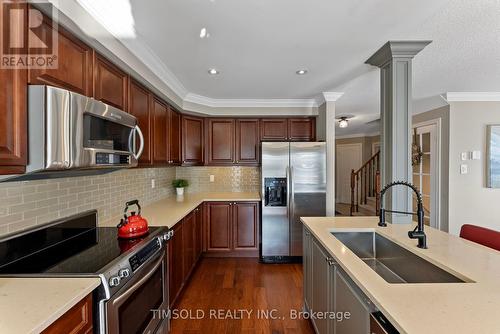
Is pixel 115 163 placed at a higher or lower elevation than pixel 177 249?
higher

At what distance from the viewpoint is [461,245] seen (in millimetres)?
1566

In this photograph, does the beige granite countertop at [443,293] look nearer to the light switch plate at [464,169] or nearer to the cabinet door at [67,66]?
the cabinet door at [67,66]

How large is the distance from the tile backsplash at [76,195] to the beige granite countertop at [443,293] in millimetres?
1797

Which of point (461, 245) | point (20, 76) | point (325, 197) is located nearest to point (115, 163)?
point (20, 76)

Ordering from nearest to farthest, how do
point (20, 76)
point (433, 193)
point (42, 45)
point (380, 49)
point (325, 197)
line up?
point (20, 76) < point (42, 45) < point (380, 49) < point (325, 197) < point (433, 193)

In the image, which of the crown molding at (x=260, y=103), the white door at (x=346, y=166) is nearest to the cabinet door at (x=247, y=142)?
the crown molding at (x=260, y=103)

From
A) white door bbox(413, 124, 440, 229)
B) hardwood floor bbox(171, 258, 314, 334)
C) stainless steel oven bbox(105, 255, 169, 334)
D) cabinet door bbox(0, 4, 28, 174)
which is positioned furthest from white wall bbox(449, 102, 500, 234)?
cabinet door bbox(0, 4, 28, 174)

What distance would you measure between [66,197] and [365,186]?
721 centimetres

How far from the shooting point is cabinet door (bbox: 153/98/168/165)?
2.78 m

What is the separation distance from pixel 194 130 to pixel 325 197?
221 centimetres

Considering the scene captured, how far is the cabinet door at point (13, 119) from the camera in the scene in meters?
1.02

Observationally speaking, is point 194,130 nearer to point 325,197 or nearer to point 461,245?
point 325,197

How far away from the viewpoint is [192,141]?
3.98 meters

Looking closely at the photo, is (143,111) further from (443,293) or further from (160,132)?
(443,293)
